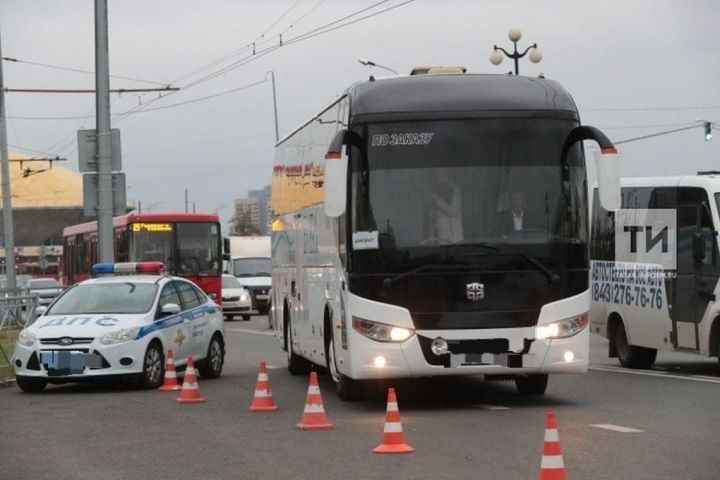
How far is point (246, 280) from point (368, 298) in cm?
3923

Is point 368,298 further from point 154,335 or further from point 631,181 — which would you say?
point 631,181

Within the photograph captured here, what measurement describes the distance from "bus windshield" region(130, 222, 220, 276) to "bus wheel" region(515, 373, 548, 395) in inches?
944

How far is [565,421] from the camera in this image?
14578 mm

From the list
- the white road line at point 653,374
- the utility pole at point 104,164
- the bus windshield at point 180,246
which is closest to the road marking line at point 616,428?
the white road line at point 653,374

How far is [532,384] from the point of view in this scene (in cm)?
1778

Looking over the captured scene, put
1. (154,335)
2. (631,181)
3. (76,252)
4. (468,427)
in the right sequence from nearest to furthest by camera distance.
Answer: (468,427)
(154,335)
(631,181)
(76,252)

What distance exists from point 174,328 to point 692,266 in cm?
703

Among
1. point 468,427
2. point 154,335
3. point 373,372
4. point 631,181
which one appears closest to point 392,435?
point 468,427

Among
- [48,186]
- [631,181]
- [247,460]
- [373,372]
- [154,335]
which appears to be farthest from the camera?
[48,186]

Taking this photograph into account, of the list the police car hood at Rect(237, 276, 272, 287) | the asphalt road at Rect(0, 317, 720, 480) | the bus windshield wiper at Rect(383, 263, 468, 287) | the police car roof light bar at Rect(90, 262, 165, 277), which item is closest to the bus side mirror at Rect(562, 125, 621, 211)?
the bus windshield wiper at Rect(383, 263, 468, 287)

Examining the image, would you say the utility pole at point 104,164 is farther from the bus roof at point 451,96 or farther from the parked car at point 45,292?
the bus roof at point 451,96

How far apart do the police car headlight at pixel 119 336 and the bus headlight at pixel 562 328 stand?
19.7 feet

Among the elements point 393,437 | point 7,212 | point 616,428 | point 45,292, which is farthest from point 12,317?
point 7,212

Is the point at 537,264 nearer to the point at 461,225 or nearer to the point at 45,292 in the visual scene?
the point at 461,225
